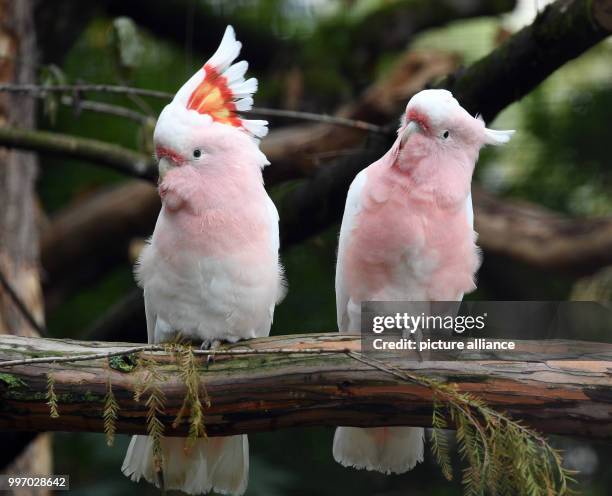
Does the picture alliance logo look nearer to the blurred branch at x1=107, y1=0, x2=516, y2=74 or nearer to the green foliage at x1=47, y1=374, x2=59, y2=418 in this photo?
the green foliage at x1=47, y1=374, x2=59, y2=418

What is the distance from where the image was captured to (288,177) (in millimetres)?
3930

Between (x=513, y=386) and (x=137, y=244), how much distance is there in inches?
106

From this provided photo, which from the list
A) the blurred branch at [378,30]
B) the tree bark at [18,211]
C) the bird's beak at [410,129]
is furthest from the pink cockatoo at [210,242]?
the blurred branch at [378,30]

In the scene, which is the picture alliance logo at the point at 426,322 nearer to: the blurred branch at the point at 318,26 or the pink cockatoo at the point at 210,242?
the pink cockatoo at the point at 210,242

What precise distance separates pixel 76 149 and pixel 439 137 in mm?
1470

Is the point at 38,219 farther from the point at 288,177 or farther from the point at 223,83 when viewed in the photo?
the point at 223,83

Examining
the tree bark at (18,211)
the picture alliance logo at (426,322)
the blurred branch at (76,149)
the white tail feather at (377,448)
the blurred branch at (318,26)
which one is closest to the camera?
the picture alliance logo at (426,322)

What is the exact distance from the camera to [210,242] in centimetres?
247

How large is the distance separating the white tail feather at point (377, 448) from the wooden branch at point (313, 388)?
37 cm

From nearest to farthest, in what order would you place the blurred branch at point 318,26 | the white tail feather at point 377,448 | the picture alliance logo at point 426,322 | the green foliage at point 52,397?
the green foliage at point 52,397 < the picture alliance logo at point 426,322 < the white tail feather at point 377,448 < the blurred branch at point 318,26

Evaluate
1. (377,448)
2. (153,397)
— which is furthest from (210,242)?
(377,448)

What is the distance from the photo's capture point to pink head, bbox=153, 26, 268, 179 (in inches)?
94.8

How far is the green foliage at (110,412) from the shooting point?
2150 millimetres

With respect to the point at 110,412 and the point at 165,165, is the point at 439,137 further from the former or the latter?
the point at 110,412
